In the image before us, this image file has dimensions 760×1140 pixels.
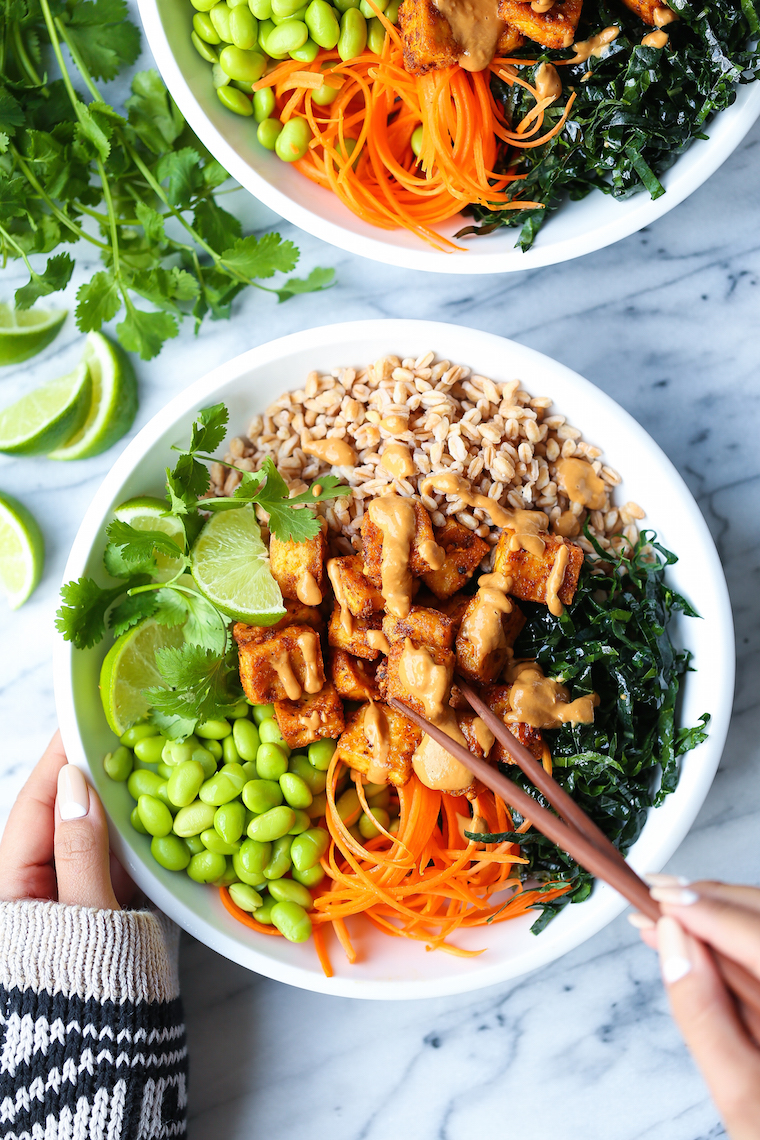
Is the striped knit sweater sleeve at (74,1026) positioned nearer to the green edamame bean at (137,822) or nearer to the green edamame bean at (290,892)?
the green edamame bean at (137,822)

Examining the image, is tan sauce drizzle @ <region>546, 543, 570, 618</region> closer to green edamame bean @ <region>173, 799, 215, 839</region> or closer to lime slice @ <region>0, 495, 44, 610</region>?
green edamame bean @ <region>173, 799, 215, 839</region>

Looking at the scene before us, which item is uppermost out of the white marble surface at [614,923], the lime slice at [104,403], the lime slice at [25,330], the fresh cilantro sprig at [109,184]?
the fresh cilantro sprig at [109,184]

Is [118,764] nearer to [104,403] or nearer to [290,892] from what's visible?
[290,892]

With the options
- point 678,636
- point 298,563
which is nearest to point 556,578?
point 678,636

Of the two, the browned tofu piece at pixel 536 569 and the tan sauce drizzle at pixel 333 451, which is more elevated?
the tan sauce drizzle at pixel 333 451

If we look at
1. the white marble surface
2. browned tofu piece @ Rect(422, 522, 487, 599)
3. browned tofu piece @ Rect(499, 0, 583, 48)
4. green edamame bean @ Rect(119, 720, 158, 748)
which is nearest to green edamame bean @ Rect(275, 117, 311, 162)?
the white marble surface

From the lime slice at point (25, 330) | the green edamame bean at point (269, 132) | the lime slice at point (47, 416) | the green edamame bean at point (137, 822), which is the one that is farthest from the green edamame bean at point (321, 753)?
the green edamame bean at point (269, 132)
